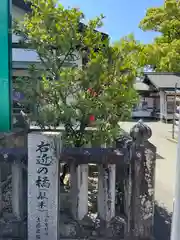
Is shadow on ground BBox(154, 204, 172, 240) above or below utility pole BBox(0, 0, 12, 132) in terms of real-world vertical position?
below

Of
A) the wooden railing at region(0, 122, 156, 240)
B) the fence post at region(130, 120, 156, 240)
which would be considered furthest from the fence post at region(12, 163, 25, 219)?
the fence post at region(130, 120, 156, 240)

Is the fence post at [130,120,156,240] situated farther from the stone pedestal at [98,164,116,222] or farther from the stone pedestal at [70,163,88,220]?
the stone pedestal at [70,163,88,220]

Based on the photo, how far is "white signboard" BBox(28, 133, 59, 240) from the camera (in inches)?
103

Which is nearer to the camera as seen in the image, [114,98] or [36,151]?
[36,151]

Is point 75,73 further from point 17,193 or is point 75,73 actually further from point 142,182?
point 17,193

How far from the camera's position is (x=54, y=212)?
269 cm

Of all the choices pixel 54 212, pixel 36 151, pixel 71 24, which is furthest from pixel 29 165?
pixel 71 24

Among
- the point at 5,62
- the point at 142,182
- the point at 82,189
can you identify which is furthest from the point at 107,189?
the point at 5,62

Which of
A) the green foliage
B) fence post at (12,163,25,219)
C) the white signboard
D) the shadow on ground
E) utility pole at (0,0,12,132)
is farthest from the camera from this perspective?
the green foliage

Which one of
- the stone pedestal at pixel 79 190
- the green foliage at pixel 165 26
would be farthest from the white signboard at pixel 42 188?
the green foliage at pixel 165 26

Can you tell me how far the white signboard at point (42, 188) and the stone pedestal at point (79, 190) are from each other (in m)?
0.28

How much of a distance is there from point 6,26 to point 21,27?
451 mm

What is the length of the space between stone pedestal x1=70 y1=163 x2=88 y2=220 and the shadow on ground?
0.94m

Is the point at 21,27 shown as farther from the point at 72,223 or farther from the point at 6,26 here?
the point at 72,223
